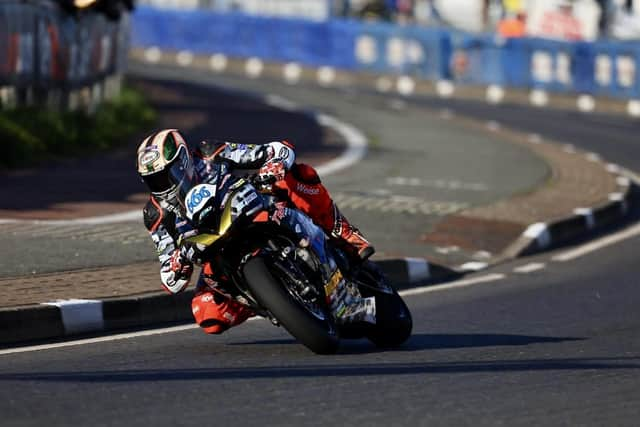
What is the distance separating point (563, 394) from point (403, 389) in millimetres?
779

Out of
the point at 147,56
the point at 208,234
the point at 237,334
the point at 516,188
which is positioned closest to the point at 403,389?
the point at 208,234

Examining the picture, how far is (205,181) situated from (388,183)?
9.88 meters

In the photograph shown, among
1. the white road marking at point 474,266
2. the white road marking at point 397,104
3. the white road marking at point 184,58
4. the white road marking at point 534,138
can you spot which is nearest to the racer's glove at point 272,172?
the white road marking at point 474,266

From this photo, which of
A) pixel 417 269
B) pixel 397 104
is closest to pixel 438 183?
pixel 417 269

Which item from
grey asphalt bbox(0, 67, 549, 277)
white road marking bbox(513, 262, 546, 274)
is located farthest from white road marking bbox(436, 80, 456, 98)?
white road marking bbox(513, 262, 546, 274)

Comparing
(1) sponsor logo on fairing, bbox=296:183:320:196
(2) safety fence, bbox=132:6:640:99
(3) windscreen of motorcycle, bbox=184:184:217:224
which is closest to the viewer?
(3) windscreen of motorcycle, bbox=184:184:217:224

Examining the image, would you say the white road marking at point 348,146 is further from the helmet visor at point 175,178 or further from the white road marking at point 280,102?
the helmet visor at point 175,178

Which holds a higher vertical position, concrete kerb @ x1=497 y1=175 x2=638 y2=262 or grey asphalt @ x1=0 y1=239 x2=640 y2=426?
grey asphalt @ x1=0 y1=239 x2=640 y2=426

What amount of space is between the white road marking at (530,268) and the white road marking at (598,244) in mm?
399

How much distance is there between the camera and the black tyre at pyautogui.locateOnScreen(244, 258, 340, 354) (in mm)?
8414

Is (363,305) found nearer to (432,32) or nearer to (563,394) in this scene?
(563,394)

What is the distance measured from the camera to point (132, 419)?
22.7ft

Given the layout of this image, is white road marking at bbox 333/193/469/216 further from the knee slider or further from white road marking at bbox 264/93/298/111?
white road marking at bbox 264/93/298/111

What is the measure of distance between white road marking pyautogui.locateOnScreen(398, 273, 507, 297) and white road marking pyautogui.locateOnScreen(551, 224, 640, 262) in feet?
4.76
